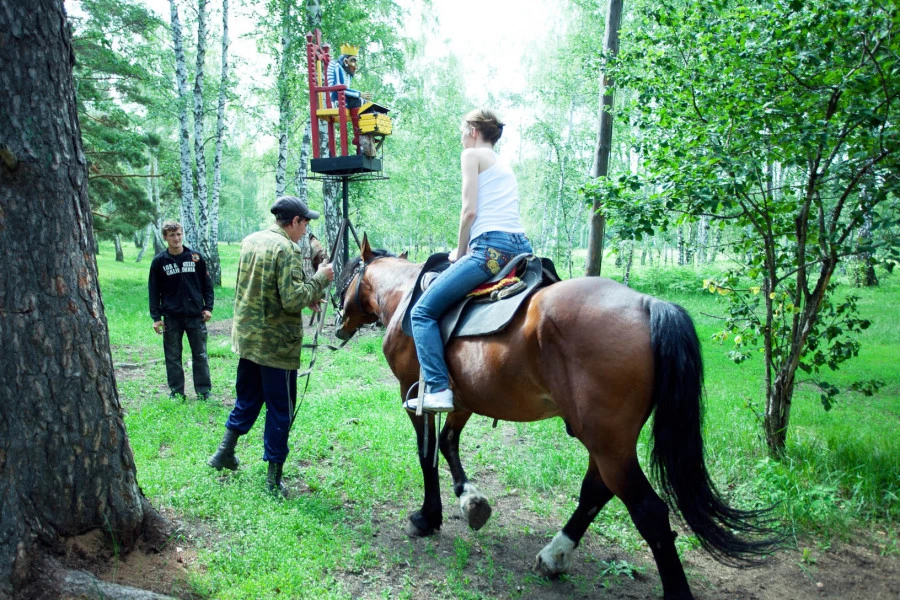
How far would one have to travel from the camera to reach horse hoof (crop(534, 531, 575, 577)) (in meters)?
3.40

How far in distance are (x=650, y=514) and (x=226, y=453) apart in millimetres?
3324

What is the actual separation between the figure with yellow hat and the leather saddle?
3.39 metres

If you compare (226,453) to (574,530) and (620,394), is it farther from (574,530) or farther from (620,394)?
(620,394)

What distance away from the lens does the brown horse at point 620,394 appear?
9.23 feet

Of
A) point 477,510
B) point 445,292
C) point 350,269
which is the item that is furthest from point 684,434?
point 350,269

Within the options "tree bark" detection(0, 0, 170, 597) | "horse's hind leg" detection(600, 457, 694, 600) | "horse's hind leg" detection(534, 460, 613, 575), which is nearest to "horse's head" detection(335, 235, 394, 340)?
"tree bark" detection(0, 0, 170, 597)

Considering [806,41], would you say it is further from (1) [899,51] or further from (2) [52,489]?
(2) [52,489]

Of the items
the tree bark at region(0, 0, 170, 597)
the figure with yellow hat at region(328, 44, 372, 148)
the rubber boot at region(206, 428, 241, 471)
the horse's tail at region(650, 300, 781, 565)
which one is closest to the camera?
the tree bark at region(0, 0, 170, 597)

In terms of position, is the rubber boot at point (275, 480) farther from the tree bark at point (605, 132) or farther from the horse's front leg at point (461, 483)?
the tree bark at point (605, 132)

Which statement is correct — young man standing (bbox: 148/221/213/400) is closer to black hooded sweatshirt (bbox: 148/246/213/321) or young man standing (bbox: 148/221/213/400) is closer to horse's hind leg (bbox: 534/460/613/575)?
black hooded sweatshirt (bbox: 148/246/213/321)

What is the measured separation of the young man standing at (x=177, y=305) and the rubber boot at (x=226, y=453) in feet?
8.08

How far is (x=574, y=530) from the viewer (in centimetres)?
344

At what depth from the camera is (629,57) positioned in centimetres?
513

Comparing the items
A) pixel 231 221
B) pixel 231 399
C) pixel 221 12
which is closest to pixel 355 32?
pixel 221 12
